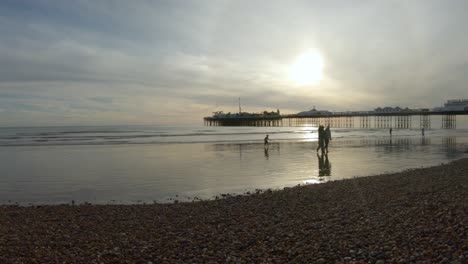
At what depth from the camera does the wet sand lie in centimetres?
604

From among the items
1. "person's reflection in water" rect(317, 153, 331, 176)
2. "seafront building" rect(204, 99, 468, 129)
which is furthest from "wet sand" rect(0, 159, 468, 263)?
"seafront building" rect(204, 99, 468, 129)

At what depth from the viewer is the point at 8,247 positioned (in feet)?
23.5

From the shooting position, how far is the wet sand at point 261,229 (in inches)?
238

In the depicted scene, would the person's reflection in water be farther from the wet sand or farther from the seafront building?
the seafront building

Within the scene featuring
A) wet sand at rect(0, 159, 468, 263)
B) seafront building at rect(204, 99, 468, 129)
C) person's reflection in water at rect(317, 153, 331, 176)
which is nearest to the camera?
wet sand at rect(0, 159, 468, 263)

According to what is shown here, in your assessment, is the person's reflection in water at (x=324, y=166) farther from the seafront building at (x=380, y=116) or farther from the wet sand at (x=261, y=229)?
the seafront building at (x=380, y=116)

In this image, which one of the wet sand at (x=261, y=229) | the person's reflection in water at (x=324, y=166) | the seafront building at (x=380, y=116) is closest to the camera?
the wet sand at (x=261, y=229)

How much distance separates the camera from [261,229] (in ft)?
25.3

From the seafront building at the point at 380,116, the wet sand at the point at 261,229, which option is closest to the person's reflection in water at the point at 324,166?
the wet sand at the point at 261,229

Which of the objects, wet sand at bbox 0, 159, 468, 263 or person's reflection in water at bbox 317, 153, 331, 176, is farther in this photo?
person's reflection in water at bbox 317, 153, 331, 176

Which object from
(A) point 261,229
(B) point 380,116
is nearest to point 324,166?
(A) point 261,229

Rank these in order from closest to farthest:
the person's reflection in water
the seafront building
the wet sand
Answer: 1. the wet sand
2. the person's reflection in water
3. the seafront building

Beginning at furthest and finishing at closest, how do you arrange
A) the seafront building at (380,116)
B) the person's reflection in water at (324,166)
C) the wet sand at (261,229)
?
the seafront building at (380,116), the person's reflection in water at (324,166), the wet sand at (261,229)

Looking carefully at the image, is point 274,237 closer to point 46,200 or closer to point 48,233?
point 48,233
